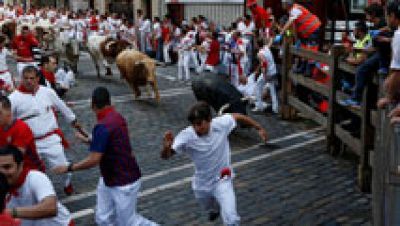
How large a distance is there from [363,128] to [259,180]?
163cm

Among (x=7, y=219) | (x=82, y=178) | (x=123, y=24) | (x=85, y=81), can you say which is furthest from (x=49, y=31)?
(x=7, y=219)

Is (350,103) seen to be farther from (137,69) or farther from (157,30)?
(157,30)

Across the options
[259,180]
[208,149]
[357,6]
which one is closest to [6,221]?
[208,149]

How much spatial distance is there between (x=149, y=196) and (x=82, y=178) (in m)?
1.43

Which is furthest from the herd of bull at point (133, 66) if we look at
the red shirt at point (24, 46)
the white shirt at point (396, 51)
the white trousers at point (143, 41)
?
the white shirt at point (396, 51)

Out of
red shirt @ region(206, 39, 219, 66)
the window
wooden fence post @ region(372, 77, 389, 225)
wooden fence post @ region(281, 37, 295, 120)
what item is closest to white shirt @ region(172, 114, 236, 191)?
wooden fence post @ region(372, 77, 389, 225)

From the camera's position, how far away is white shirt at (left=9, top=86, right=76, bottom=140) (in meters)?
7.78

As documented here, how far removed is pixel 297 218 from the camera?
24.7ft

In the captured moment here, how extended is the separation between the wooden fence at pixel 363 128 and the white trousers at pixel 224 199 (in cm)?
142

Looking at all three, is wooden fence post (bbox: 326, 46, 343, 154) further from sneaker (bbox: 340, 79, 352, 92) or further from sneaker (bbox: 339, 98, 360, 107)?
sneaker (bbox: 339, 98, 360, 107)

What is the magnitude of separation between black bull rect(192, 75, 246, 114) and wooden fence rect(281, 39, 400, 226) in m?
1.41

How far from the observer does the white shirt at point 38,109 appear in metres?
7.78

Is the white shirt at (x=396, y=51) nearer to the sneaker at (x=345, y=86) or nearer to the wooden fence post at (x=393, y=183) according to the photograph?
the wooden fence post at (x=393, y=183)

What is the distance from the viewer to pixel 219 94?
12234 mm
